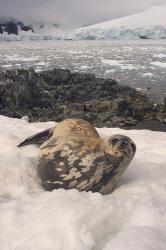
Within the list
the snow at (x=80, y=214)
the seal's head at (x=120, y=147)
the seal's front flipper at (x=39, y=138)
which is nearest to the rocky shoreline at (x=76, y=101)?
the seal's front flipper at (x=39, y=138)

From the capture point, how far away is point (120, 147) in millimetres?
4691

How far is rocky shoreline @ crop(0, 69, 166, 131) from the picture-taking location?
16.7 meters

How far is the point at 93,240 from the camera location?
321 cm

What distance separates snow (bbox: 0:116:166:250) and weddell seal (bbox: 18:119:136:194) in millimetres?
156

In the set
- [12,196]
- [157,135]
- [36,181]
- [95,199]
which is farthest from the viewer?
[157,135]

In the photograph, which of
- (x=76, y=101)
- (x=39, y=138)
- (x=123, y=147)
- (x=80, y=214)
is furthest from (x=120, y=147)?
(x=76, y=101)

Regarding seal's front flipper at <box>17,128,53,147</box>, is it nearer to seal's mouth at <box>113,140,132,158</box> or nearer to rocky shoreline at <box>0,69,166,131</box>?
seal's mouth at <box>113,140,132,158</box>

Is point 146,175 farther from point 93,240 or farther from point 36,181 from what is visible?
point 93,240

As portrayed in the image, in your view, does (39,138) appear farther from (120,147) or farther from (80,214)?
(80,214)

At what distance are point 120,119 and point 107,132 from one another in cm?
885

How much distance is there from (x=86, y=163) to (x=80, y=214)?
125cm

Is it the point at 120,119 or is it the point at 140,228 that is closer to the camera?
the point at 140,228

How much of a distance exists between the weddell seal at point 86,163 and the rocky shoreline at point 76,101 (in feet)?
33.3

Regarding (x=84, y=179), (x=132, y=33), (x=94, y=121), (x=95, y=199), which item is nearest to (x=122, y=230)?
(x=95, y=199)
